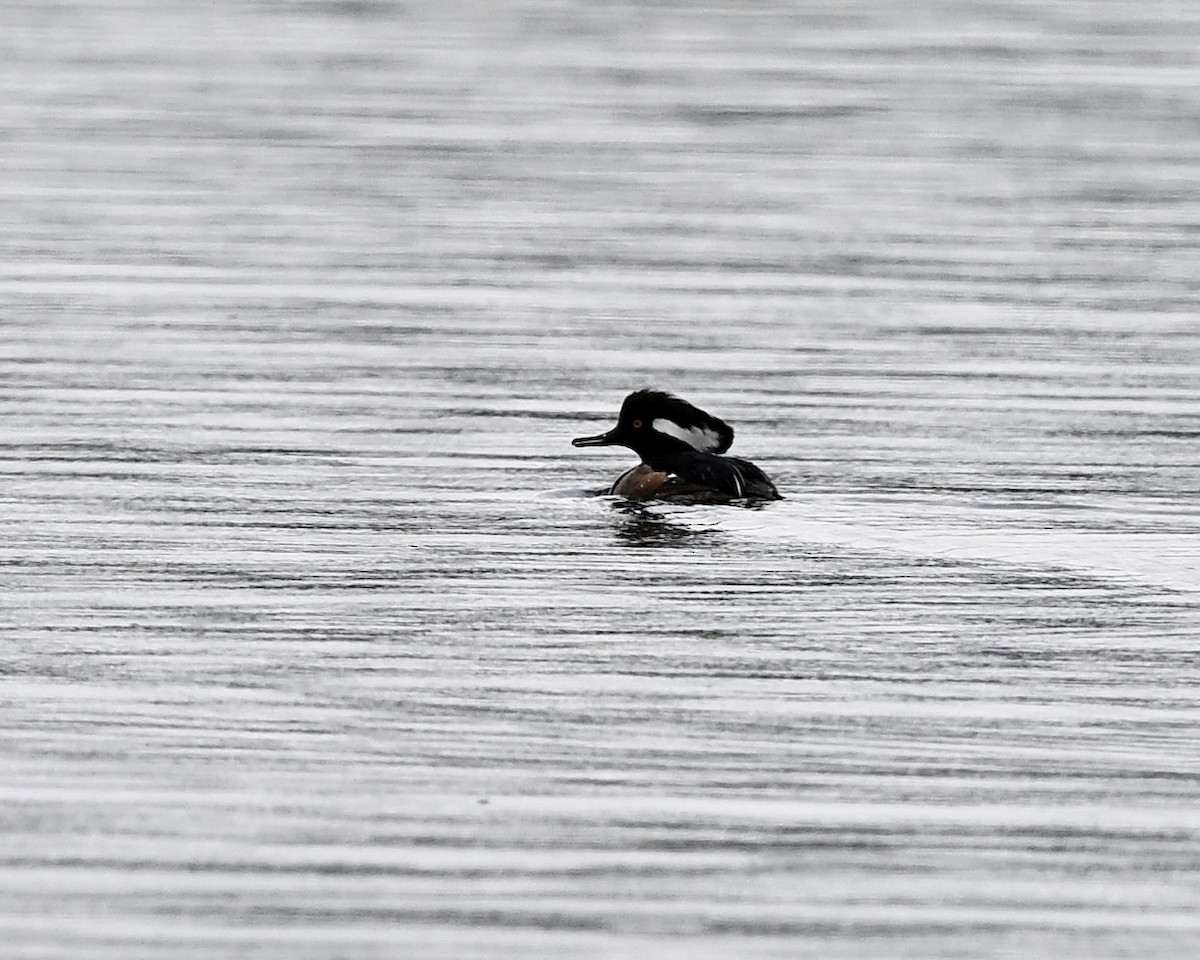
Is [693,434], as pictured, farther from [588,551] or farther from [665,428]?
[588,551]

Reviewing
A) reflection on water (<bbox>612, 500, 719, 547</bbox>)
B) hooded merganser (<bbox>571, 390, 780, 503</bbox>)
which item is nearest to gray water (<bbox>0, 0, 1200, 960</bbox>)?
reflection on water (<bbox>612, 500, 719, 547</bbox>)

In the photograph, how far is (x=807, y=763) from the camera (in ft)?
25.0

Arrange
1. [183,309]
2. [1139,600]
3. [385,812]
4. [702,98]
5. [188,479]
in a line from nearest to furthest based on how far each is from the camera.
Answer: [385,812] → [1139,600] → [188,479] → [183,309] → [702,98]

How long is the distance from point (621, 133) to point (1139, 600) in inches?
667

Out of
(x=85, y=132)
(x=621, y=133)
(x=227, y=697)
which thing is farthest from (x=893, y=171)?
(x=227, y=697)

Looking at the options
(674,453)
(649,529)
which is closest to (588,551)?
(649,529)

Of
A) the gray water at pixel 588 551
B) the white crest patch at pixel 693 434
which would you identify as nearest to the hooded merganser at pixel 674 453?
the white crest patch at pixel 693 434

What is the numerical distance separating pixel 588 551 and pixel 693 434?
5.01ft

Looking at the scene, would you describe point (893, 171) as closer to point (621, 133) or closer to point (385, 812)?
point (621, 133)

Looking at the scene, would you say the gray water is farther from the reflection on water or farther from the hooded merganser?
the hooded merganser

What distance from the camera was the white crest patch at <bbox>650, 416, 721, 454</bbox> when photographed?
12.1 m

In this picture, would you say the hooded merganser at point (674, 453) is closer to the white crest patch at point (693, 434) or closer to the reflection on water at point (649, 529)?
the white crest patch at point (693, 434)

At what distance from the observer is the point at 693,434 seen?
12.1 metres

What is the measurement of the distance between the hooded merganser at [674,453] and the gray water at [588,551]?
0.17 meters
